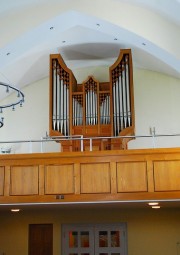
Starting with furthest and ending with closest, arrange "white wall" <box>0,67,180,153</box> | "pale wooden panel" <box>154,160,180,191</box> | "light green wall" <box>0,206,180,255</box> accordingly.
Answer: "white wall" <box>0,67,180,153</box>
"light green wall" <box>0,206,180,255</box>
"pale wooden panel" <box>154,160,180,191</box>

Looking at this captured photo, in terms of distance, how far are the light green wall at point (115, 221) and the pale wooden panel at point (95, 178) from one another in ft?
8.18

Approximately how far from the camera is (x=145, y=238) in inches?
449

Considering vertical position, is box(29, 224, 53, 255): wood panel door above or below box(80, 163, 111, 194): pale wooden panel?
below

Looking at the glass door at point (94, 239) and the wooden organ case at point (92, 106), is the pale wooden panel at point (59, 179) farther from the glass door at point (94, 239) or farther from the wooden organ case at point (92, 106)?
the glass door at point (94, 239)

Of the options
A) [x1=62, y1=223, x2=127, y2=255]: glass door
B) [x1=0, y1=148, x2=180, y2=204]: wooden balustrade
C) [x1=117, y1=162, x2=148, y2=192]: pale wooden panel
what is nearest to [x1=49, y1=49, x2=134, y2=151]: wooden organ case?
[x1=0, y1=148, x2=180, y2=204]: wooden balustrade

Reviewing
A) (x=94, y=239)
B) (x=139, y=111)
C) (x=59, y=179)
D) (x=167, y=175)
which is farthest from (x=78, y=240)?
(x=167, y=175)

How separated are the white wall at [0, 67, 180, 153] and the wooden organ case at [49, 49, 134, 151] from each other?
1223mm

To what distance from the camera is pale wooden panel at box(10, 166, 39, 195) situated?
29.6 ft

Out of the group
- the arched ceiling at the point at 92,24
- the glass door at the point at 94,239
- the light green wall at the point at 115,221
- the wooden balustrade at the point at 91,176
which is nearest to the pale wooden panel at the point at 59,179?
the wooden balustrade at the point at 91,176

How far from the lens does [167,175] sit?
873cm

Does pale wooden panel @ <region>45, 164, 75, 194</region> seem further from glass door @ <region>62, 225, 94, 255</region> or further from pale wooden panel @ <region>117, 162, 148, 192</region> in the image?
glass door @ <region>62, 225, 94, 255</region>

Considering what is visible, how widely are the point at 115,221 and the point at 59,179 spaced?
10.8ft

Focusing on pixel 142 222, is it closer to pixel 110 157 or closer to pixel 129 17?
pixel 110 157

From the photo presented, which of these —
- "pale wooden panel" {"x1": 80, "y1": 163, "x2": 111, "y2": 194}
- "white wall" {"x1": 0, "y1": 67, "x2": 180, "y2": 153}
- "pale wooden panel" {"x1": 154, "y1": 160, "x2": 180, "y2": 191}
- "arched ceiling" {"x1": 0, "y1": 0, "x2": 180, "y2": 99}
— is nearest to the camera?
"pale wooden panel" {"x1": 154, "y1": 160, "x2": 180, "y2": 191}
